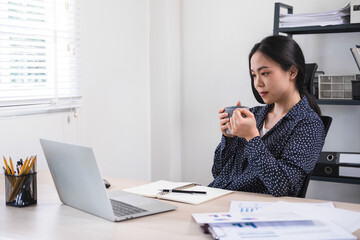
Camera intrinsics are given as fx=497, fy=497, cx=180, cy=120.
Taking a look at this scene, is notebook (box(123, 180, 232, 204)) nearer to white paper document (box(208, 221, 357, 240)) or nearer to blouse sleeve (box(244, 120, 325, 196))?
blouse sleeve (box(244, 120, 325, 196))

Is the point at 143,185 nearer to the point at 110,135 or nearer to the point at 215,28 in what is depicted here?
the point at 110,135

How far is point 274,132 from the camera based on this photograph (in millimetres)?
1884

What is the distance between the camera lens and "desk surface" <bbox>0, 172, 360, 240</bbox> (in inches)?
47.6

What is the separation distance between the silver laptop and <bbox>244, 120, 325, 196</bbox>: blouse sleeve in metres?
0.38

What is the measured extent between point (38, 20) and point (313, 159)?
155 cm

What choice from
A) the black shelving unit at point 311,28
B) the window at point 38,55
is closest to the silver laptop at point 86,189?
the window at point 38,55

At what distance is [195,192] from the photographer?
1.63 meters

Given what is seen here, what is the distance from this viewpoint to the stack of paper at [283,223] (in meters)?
1.13

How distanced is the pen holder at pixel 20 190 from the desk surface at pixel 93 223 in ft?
0.08

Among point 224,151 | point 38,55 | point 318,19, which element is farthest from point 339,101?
point 38,55

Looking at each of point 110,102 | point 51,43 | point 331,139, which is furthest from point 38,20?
point 331,139

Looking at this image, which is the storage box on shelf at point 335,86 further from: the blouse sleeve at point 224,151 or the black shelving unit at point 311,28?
the blouse sleeve at point 224,151

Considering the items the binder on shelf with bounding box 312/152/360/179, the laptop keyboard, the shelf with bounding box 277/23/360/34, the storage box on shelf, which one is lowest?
the binder on shelf with bounding box 312/152/360/179

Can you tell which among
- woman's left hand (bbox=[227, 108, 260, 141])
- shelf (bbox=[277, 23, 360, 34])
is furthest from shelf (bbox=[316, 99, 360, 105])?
woman's left hand (bbox=[227, 108, 260, 141])
